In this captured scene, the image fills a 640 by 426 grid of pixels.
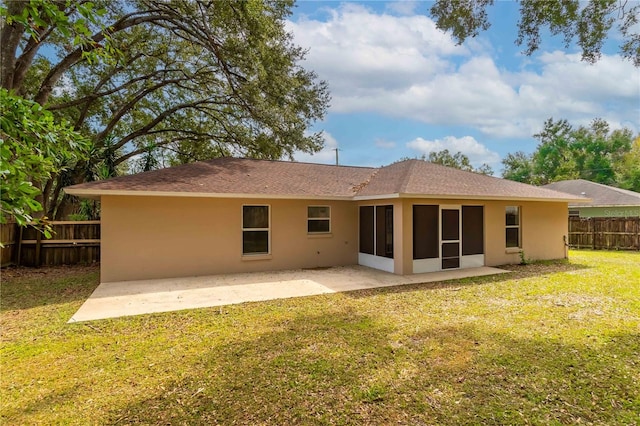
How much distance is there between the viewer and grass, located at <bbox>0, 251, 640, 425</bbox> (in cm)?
314

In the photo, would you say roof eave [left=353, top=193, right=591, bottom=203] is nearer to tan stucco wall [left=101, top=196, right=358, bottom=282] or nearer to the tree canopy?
tan stucco wall [left=101, top=196, right=358, bottom=282]

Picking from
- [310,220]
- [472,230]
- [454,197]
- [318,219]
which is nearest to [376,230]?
[318,219]

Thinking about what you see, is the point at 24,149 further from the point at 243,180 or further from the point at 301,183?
the point at 301,183

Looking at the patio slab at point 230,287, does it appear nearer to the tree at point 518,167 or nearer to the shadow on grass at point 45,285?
the shadow on grass at point 45,285

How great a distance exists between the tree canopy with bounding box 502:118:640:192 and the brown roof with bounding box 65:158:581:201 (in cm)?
3009

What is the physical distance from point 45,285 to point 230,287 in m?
4.87

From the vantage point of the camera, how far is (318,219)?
36.6 ft

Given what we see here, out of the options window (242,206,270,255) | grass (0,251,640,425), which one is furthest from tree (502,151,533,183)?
window (242,206,270,255)

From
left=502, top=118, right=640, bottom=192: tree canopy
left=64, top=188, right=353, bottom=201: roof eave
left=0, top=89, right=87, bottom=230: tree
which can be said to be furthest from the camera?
left=502, top=118, right=640, bottom=192: tree canopy

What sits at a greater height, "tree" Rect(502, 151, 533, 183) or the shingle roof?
"tree" Rect(502, 151, 533, 183)

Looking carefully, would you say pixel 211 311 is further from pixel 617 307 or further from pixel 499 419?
pixel 617 307

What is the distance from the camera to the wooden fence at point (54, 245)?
1076 cm

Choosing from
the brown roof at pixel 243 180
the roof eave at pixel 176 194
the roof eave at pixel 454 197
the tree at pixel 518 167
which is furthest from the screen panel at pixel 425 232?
the tree at pixel 518 167

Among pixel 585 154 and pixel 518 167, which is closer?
pixel 585 154
